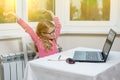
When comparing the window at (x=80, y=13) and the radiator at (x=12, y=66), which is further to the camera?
the window at (x=80, y=13)

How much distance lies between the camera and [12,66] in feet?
7.76

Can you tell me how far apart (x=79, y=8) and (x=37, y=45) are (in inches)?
39.4

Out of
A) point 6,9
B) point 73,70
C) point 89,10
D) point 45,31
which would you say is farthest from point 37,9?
point 73,70

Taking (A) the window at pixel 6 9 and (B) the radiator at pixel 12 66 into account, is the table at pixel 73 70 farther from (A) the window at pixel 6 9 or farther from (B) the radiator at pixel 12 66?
(A) the window at pixel 6 9

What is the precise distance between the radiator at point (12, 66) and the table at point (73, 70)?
67 centimetres

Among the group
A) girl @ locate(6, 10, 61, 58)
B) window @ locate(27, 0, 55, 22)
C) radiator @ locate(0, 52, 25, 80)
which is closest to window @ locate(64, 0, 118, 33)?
window @ locate(27, 0, 55, 22)

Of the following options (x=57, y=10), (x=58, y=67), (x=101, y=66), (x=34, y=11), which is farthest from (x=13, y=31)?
(x=101, y=66)

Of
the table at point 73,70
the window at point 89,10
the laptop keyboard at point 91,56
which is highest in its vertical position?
the window at point 89,10

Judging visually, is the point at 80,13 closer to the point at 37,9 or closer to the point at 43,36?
the point at 37,9

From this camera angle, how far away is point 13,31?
99.3 inches

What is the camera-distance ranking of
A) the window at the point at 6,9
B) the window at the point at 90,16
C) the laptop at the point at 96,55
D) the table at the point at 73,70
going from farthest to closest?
1. the window at the point at 90,16
2. the window at the point at 6,9
3. the laptop at the point at 96,55
4. the table at the point at 73,70

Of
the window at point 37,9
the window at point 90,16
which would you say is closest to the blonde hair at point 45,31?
the window at point 37,9

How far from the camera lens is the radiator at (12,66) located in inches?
91.4

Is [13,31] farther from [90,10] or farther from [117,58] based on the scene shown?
[117,58]
